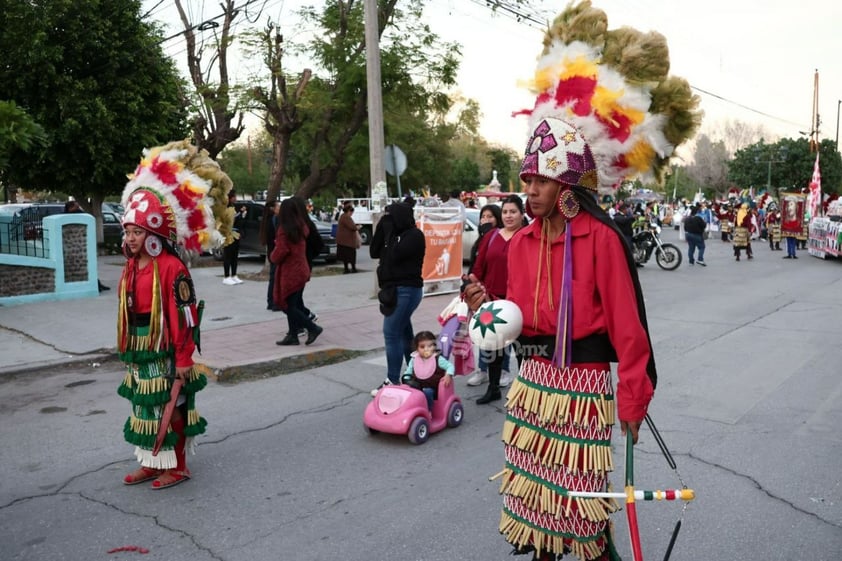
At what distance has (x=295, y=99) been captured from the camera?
51.5ft

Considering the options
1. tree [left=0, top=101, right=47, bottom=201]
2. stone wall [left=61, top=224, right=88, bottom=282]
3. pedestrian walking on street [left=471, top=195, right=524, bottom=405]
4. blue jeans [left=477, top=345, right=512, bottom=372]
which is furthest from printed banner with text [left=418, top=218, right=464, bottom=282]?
tree [left=0, top=101, right=47, bottom=201]

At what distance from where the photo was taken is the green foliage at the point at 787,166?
54281mm

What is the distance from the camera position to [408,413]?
5395mm

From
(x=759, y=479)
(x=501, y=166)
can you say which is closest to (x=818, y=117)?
(x=501, y=166)

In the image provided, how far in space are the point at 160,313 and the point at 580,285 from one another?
2.84 metres

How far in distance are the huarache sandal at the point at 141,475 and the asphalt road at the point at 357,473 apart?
0.07 m

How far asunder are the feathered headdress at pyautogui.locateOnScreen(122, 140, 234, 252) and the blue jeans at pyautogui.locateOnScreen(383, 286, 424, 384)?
1882mm

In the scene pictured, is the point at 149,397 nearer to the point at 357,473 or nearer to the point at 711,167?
the point at 357,473

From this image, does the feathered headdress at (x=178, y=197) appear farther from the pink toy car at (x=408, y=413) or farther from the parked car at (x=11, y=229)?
the parked car at (x=11, y=229)

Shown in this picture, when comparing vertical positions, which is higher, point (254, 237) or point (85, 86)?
point (85, 86)

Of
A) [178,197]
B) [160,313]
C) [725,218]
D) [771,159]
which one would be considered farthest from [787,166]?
[160,313]

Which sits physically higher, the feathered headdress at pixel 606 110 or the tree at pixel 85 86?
the tree at pixel 85 86

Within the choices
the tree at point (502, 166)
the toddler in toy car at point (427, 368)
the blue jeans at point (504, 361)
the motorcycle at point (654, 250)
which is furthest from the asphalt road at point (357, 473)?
the tree at point (502, 166)

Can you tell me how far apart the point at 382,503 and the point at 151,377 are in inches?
65.7
